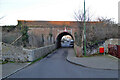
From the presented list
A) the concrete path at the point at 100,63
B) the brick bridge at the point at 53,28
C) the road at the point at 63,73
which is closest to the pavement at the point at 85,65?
the concrete path at the point at 100,63

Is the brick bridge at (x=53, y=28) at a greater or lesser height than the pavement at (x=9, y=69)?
greater

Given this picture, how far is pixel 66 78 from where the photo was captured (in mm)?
7066

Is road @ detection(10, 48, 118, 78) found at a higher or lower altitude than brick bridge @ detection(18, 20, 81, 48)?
lower

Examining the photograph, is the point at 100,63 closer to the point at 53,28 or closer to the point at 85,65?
the point at 85,65

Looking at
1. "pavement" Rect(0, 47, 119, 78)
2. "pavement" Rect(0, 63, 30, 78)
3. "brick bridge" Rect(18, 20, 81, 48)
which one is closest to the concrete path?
"pavement" Rect(0, 47, 119, 78)

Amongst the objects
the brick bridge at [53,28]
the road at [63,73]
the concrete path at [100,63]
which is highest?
the brick bridge at [53,28]

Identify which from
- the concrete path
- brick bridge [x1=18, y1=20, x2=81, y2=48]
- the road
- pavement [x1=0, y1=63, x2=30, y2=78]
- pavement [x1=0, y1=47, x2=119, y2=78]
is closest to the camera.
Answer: the road

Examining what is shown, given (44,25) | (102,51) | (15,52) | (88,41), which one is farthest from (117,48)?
(44,25)

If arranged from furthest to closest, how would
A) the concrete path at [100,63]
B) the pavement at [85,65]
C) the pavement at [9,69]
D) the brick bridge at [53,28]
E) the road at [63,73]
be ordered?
1. the brick bridge at [53,28]
2. the concrete path at [100,63]
3. the pavement at [85,65]
4. the pavement at [9,69]
5. the road at [63,73]

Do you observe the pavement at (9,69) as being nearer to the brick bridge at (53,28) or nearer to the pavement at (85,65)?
the pavement at (85,65)

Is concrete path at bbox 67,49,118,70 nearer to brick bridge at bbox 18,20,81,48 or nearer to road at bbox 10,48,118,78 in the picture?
road at bbox 10,48,118,78

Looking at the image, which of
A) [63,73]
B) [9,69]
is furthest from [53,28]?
[63,73]

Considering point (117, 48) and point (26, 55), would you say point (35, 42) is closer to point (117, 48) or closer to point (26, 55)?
point (26, 55)

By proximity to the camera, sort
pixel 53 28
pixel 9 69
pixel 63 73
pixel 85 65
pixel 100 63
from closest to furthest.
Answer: pixel 63 73 < pixel 9 69 < pixel 85 65 < pixel 100 63 < pixel 53 28
